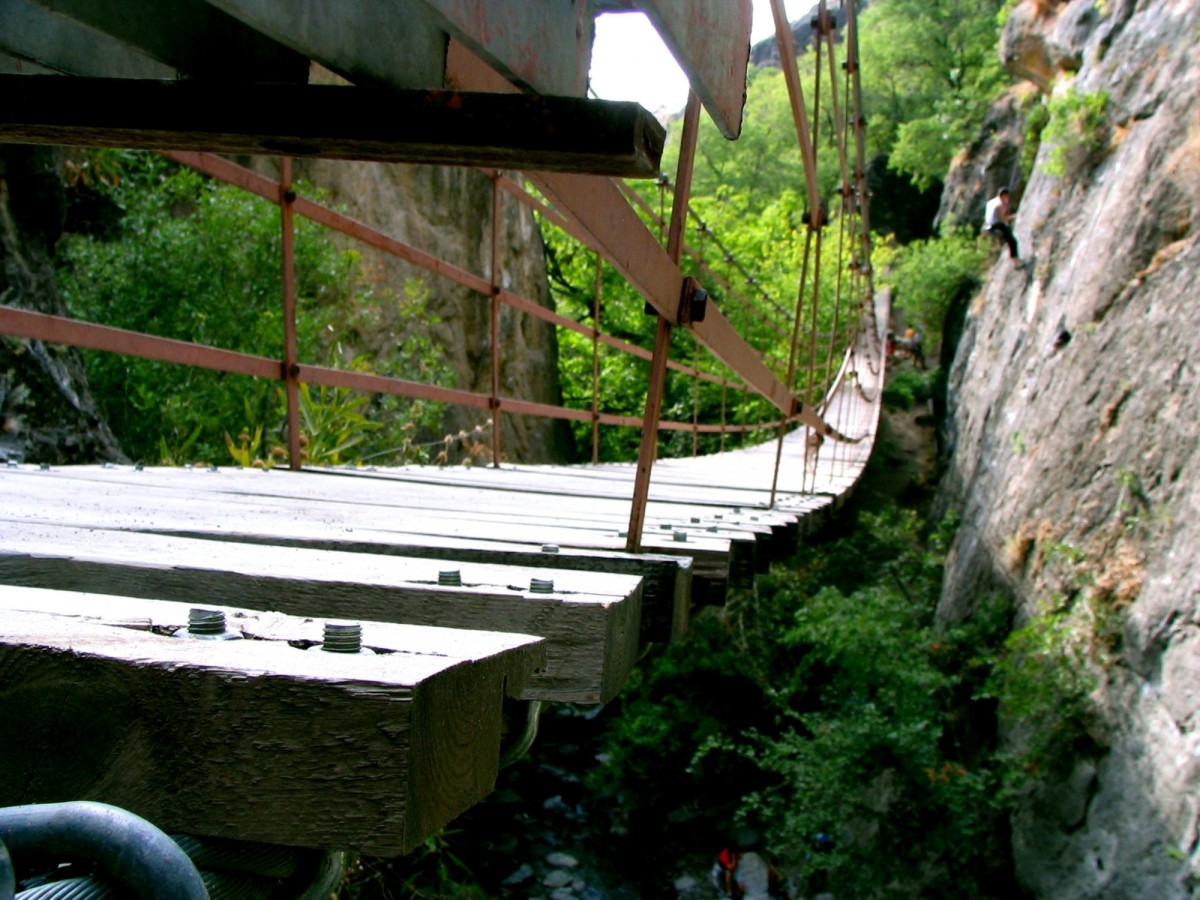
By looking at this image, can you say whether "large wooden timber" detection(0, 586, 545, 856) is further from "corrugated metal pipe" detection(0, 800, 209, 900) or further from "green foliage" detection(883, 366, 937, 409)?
"green foliage" detection(883, 366, 937, 409)

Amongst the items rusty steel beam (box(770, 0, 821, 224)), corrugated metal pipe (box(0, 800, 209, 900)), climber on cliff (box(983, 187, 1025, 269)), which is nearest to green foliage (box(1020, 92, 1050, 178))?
climber on cliff (box(983, 187, 1025, 269))

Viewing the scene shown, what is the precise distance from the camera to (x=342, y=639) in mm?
678

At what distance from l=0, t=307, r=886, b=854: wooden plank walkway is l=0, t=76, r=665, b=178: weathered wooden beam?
332 millimetres

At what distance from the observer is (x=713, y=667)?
26.2ft

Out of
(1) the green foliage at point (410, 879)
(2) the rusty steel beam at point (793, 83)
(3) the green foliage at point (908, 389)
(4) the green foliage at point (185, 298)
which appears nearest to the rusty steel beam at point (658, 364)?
(2) the rusty steel beam at point (793, 83)

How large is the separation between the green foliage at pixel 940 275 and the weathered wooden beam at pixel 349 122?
14114mm

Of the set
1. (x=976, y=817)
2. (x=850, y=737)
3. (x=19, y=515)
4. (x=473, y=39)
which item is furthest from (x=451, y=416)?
(x=473, y=39)

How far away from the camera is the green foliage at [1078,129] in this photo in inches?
301

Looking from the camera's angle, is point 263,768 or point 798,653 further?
point 798,653

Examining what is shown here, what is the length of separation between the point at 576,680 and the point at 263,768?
0.45 meters

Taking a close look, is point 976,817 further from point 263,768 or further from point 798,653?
point 263,768

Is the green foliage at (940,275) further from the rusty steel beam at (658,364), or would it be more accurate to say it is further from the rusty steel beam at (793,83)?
the rusty steel beam at (658,364)

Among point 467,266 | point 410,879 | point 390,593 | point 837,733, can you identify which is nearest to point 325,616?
point 390,593

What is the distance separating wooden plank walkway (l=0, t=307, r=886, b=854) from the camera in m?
0.58
